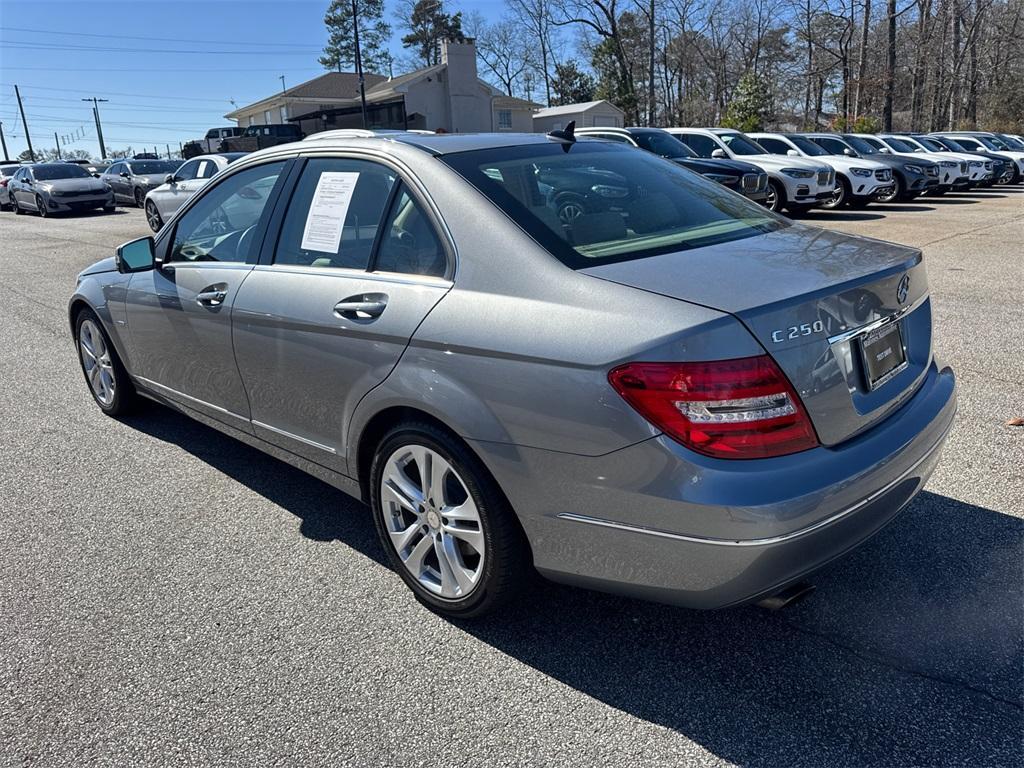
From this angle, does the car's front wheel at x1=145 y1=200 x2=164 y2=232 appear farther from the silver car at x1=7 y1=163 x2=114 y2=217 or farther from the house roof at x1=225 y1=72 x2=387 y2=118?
the house roof at x1=225 y1=72 x2=387 y2=118

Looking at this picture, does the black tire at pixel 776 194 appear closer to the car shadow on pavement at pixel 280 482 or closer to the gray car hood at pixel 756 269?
the car shadow on pavement at pixel 280 482

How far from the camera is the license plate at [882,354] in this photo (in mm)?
2506

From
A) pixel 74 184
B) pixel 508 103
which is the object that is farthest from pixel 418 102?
pixel 74 184

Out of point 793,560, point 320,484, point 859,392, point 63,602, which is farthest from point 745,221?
point 63,602

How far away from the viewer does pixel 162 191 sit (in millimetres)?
16578

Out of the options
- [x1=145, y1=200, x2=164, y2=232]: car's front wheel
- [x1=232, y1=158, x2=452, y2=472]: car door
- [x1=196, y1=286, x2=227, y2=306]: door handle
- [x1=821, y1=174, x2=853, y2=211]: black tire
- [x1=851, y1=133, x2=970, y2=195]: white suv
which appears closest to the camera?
[x1=232, y1=158, x2=452, y2=472]: car door

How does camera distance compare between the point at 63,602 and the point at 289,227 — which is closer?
the point at 63,602

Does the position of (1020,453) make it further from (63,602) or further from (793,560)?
(63,602)

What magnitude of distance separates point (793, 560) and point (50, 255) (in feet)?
50.9

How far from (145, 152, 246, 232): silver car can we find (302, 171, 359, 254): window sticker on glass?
13390mm

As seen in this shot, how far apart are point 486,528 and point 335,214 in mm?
1465

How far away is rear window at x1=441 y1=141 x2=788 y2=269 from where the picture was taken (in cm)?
273

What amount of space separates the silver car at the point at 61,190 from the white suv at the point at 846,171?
1826 centimetres

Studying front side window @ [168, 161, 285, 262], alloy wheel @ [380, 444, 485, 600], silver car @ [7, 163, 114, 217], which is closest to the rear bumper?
alloy wheel @ [380, 444, 485, 600]
